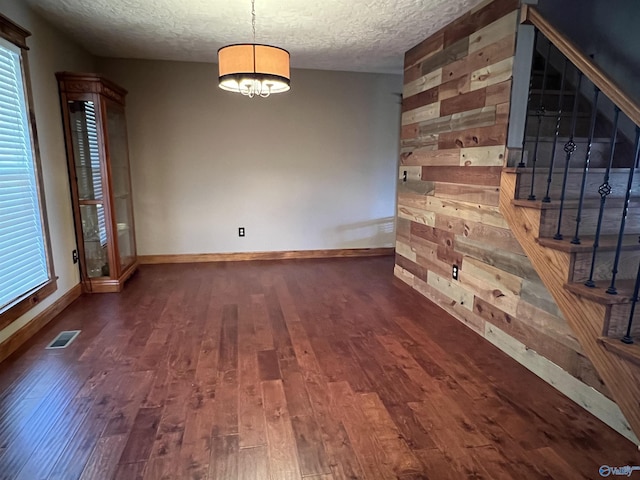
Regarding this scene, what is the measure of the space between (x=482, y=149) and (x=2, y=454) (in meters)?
3.10

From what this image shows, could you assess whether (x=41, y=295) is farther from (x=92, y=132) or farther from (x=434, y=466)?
(x=434, y=466)

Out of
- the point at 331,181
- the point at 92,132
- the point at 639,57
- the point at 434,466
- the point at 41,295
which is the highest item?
the point at 639,57

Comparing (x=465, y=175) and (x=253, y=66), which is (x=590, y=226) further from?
(x=253, y=66)

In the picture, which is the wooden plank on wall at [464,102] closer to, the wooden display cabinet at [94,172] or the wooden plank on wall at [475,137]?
the wooden plank on wall at [475,137]

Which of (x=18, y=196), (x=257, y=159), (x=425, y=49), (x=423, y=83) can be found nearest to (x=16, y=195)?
(x=18, y=196)

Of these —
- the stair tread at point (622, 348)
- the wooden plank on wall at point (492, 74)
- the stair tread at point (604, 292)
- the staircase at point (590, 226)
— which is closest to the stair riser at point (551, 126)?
the staircase at point (590, 226)

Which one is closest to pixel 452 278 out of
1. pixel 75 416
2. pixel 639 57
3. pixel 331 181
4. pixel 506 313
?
pixel 506 313

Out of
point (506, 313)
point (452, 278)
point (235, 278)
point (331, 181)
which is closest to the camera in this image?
point (506, 313)

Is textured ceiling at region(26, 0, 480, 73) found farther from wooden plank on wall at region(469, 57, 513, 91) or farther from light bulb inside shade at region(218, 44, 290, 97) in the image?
light bulb inside shade at region(218, 44, 290, 97)

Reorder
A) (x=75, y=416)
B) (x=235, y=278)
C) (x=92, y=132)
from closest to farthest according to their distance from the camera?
1. (x=75, y=416)
2. (x=92, y=132)
3. (x=235, y=278)

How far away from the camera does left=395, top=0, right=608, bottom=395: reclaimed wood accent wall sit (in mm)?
2318

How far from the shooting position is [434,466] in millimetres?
1586

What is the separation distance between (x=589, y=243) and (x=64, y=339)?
10.8 feet

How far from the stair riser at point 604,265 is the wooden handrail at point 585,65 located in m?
0.65
